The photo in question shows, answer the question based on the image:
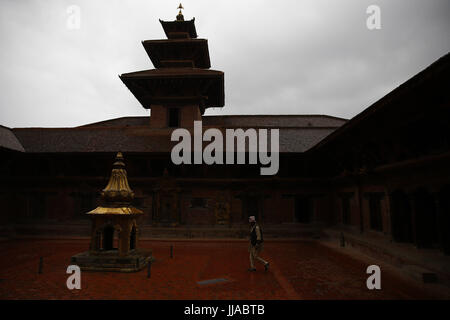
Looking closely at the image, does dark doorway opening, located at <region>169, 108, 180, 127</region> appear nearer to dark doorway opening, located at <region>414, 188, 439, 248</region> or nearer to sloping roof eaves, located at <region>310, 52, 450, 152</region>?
sloping roof eaves, located at <region>310, 52, 450, 152</region>

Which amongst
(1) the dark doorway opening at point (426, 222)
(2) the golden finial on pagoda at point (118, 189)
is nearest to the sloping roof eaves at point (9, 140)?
(2) the golden finial on pagoda at point (118, 189)

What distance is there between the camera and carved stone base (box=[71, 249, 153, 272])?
8825 mm

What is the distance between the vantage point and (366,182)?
12.6m

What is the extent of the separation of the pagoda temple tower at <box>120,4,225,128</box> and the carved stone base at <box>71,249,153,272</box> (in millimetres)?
13420

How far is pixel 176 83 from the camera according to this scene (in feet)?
69.7

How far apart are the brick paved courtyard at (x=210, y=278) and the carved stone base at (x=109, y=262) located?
0.31m

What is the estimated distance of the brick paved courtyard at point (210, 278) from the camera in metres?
6.66

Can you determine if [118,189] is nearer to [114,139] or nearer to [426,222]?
[114,139]

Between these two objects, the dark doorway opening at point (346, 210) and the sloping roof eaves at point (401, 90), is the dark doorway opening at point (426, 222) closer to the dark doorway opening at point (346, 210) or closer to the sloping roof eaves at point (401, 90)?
the sloping roof eaves at point (401, 90)

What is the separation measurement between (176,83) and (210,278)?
54.5 ft

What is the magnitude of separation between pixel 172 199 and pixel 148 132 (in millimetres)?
6091

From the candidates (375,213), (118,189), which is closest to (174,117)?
(118,189)

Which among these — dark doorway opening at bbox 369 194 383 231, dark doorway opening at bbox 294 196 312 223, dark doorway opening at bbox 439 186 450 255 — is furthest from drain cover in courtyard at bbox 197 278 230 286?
dark doorway opening at bbox 294 196 312 223
